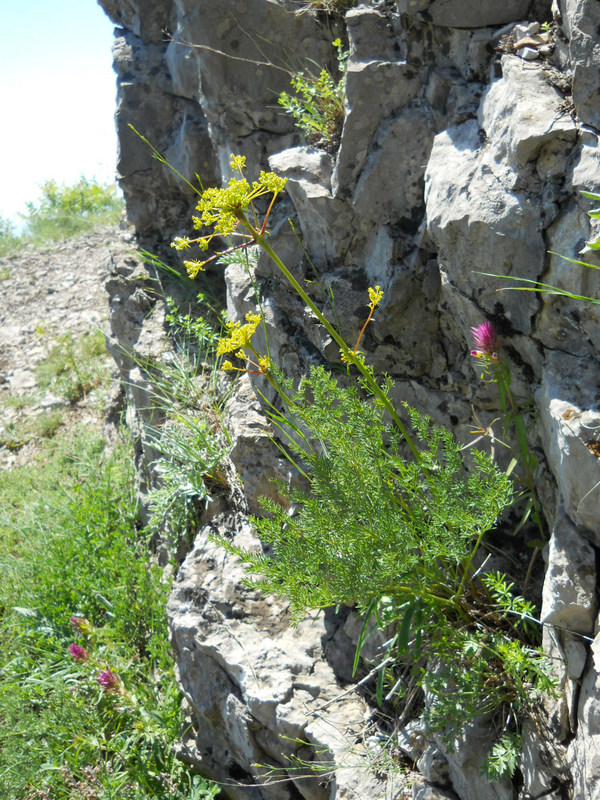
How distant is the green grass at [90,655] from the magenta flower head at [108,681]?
0.03 m

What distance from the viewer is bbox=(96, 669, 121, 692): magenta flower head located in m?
3.25

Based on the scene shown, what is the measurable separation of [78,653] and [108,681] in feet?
0.89

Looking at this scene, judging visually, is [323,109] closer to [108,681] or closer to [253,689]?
[253,689]

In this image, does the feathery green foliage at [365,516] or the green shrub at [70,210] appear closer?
the feathery green foliage at [365,516]

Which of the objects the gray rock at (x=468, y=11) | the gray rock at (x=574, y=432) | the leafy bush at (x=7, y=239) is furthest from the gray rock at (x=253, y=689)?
the leafy bush at (x=7, y=239)

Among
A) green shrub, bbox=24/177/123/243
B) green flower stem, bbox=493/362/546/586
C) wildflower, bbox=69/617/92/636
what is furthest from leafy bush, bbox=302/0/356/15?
green shrub, bbox=24/177/123/243

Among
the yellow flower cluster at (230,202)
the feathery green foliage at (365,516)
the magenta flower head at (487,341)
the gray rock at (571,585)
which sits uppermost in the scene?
the yellow flower cluster at (230,202)

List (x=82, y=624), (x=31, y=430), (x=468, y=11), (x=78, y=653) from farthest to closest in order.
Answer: (x=31, y=430) → (x=82, y=624) → (x=78, y=653) → (x=468, y=11)

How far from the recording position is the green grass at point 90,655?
3104 mm

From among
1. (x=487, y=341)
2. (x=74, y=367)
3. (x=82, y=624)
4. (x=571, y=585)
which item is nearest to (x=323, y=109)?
(x=487, y=341)

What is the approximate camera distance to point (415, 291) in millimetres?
2729

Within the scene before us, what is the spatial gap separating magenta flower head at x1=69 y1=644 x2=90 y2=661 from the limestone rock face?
1.86 ft

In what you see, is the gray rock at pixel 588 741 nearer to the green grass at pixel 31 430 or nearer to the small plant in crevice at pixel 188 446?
the small plant in crevice at pixel 188 446

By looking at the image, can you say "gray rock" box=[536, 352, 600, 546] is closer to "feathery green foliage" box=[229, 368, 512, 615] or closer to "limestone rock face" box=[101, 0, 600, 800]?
"limestone rock face" box=[101, 0, 600, 800]
